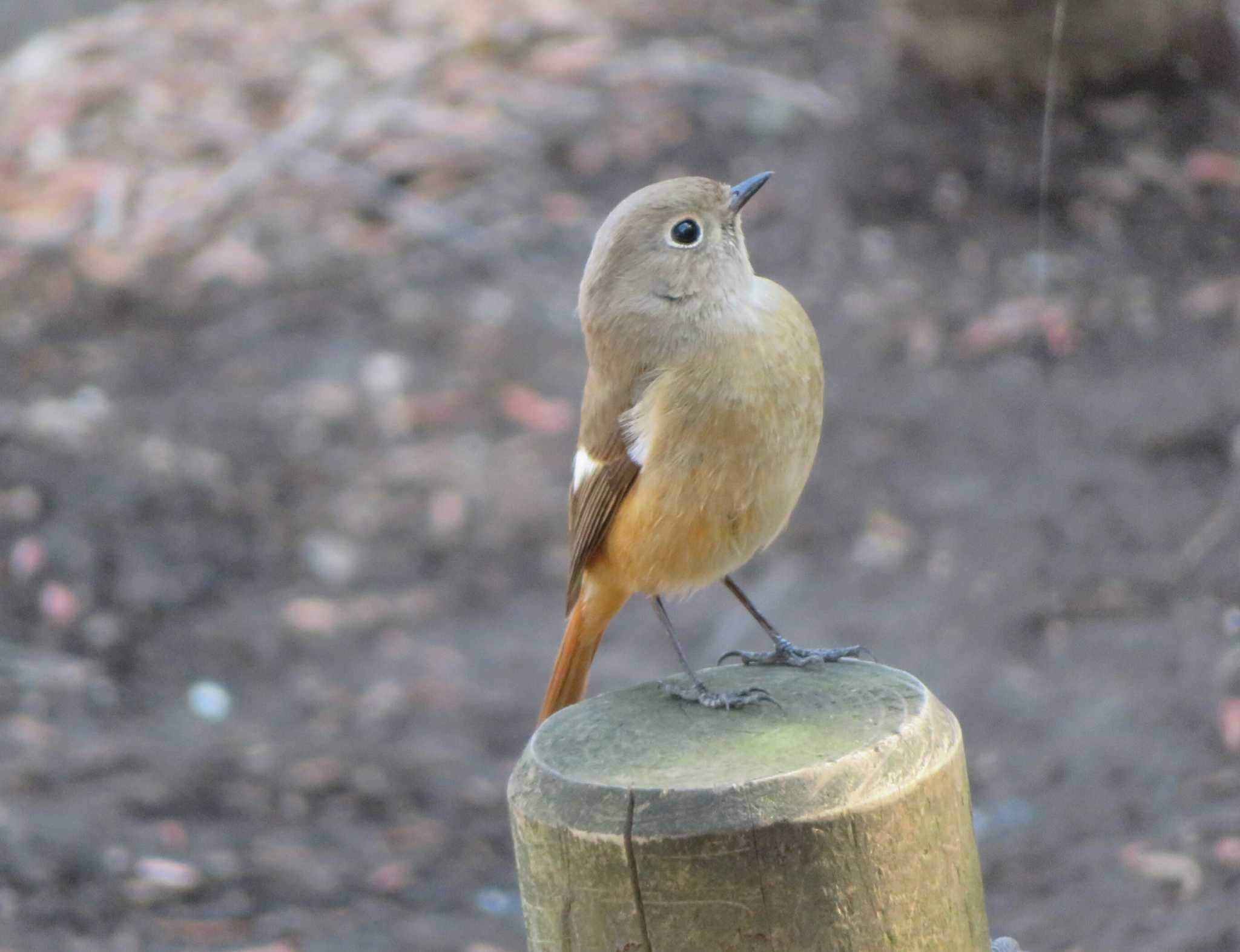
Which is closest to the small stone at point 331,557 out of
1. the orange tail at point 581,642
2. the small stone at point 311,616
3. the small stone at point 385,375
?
the small stone at point 311,616

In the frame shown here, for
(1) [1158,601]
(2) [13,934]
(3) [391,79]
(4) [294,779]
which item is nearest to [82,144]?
(3) [391,79]

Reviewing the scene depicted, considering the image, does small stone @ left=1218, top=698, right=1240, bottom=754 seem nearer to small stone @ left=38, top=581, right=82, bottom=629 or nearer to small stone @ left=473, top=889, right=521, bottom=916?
small stone @ left=473, top=889, right=521, bottom=916

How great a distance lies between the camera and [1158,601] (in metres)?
5.49

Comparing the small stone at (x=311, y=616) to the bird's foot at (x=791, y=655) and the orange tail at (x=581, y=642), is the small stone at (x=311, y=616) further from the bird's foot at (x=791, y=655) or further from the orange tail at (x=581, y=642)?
the bird's foot at (x=791, y=655)

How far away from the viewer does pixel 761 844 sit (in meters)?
1.78

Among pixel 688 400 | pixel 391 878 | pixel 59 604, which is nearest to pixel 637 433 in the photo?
pixel 688 400

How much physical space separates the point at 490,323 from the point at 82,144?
2.81 m

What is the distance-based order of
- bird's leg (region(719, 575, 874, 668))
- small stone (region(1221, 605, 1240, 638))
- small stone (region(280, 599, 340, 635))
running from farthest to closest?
small stone (region(280, 599, 340, 635)) → small stone (region(1221, 605, 1240, 638)) → bird's leg (region(719, 575, 874, 668))

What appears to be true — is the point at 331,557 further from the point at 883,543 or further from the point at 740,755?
the point at 740,755

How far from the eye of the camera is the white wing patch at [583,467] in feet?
10.8

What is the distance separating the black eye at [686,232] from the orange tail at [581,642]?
737mm

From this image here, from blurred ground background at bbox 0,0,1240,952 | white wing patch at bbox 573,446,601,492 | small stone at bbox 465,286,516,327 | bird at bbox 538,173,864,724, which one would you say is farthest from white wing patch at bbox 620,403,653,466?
small stone at bbox 465,286,516,327

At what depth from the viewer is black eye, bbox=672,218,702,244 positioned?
3127 millimetres

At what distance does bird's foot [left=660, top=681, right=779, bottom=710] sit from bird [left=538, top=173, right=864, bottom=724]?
29.8 inches
